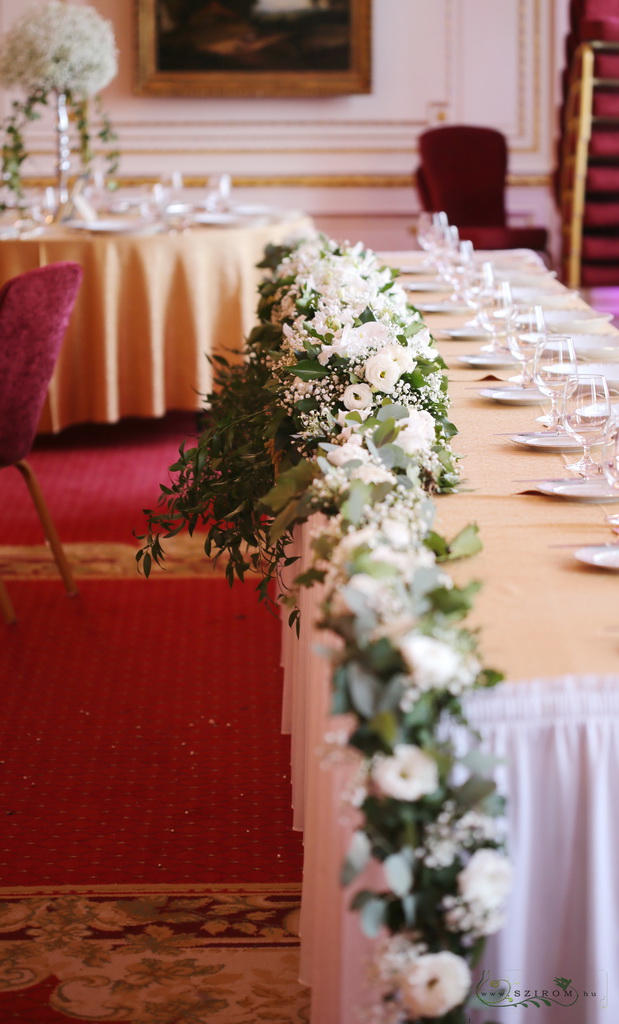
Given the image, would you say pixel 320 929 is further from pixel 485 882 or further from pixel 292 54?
pixel 292 54

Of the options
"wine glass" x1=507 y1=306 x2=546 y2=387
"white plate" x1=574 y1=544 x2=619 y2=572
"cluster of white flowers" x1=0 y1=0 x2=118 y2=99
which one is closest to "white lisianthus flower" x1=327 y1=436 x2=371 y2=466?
"white plate" x1=574 y1=544 x2=619 y2=572

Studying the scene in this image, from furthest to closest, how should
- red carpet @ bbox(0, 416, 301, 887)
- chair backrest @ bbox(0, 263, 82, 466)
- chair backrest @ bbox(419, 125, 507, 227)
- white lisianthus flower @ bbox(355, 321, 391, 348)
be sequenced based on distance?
chair backrest @ bbox(419, 125, 507, 227)
chair backrest @ bbox(0, 263, 82, 466)
red carpet @ bbox(0, 416, 301, 887)
white lisianthus flower @ bbox(355, 321, 391, 348)

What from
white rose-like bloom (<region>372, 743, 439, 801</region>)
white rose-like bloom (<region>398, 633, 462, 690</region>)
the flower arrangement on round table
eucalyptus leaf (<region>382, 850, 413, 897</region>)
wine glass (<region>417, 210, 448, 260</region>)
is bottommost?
eucalyptus leaf (<region>382, 850, 413, 897</region>)

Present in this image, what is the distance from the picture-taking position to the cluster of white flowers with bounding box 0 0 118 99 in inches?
209

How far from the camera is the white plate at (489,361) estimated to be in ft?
9.18

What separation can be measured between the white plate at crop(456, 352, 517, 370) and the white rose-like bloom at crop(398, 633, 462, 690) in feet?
5.87

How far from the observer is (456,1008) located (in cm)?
112

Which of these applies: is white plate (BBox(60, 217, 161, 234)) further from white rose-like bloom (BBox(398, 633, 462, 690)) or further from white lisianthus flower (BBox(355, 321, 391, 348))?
white rose-like bloom (BBox(398, 633, 462, 690))

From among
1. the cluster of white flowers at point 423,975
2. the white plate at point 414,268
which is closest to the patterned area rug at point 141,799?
the cluster of white flowers at point 423,975

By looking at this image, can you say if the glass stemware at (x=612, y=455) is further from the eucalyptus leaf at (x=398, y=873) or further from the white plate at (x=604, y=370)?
the white plate at (x=604, y=370)

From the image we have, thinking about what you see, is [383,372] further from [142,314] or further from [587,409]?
[142,314]

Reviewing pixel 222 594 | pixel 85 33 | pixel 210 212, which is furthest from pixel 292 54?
pixel 222 594

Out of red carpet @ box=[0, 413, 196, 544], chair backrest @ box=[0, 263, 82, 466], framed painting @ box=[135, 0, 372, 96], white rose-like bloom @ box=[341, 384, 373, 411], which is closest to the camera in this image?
white rose-like bloom @ box=[341, 384, 373, 411]

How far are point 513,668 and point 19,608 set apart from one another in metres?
2.73
